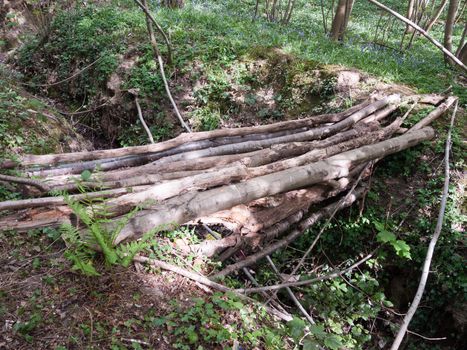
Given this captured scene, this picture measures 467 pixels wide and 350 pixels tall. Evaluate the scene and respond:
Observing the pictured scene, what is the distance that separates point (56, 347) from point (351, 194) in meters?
4.21

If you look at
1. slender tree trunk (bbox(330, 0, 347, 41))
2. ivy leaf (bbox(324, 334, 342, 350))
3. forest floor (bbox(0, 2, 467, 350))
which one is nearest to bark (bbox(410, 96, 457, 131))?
forest floor (bbox(0, 2, 467, 350))

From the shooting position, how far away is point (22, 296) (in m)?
2.60

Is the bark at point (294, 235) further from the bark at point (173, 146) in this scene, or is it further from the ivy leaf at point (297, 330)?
the bark at point (173, 146)

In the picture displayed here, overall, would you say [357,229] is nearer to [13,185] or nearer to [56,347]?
[56,347]

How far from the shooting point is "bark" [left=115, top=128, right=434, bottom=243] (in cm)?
303

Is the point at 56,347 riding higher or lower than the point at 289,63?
lower

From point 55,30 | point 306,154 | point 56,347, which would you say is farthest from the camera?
point 55,30

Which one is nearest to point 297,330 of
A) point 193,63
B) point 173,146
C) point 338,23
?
point 173,146

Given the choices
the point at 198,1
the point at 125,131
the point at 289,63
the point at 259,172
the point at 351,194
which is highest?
the point at 198,1

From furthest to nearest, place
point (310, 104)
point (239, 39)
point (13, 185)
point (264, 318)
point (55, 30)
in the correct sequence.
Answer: point (55, 30)
point (239, 39)
point (310, 104)
point (13, 185)
point (264, 318)

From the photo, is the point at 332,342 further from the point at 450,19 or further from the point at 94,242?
the point at 450,19

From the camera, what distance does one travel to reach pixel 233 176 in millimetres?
3797

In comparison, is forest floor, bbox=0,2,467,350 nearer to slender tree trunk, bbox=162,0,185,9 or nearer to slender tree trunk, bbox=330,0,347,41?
slender tree trunk, bbox=330,0,347,41

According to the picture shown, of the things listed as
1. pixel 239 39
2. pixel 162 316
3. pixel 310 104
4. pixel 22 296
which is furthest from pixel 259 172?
pixel 239 39
